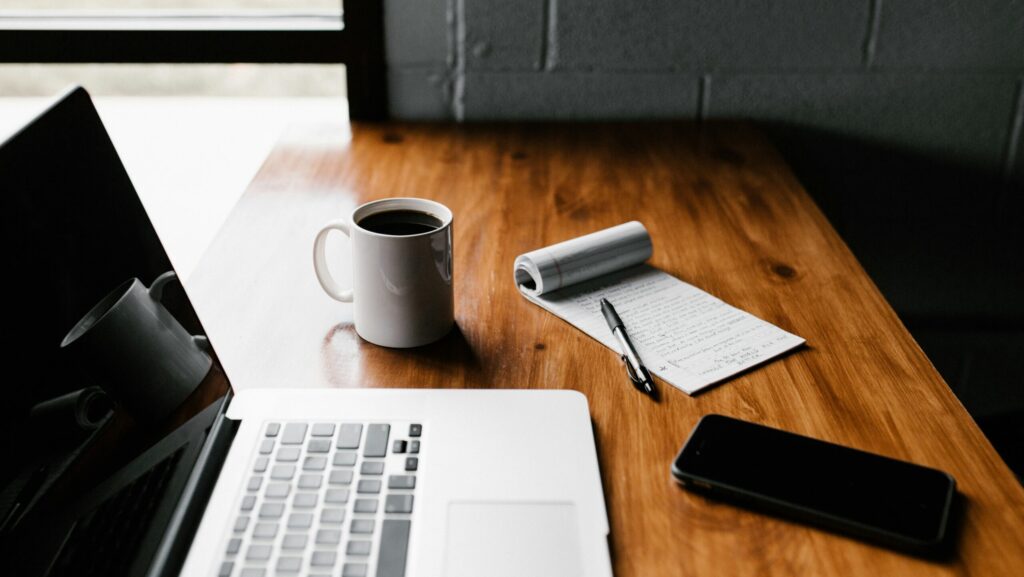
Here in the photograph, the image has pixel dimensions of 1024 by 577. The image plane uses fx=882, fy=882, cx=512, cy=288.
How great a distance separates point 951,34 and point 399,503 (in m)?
1.25

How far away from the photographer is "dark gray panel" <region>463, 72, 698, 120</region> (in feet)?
4.72

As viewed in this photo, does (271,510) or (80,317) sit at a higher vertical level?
(80,317)

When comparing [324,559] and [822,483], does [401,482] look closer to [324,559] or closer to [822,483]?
[324,559]

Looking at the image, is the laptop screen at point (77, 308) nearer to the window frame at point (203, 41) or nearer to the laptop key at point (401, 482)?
the laptop key at point (401, 482)

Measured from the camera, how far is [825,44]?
1.42 metres

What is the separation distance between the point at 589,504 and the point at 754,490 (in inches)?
4.5

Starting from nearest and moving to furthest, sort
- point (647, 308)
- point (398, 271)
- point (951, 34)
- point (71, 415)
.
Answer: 1. point (71, 415)
2. point (398, 271)
3. point (647, 308)
4. point (951, 34)

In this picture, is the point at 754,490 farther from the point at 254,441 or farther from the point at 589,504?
the point at 254,441

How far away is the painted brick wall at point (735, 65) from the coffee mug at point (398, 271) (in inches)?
27.1

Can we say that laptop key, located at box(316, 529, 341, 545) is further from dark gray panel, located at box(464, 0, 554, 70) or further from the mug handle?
dark gray panel, located at box(464, 0, 554, 70)

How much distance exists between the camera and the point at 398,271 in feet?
2.48

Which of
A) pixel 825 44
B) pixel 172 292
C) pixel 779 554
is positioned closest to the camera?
pixel 779 554

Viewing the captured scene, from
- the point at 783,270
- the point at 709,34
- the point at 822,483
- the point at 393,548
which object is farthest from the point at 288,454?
the point at 709,34

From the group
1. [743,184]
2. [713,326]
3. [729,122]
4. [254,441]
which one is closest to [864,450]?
[713,326]
